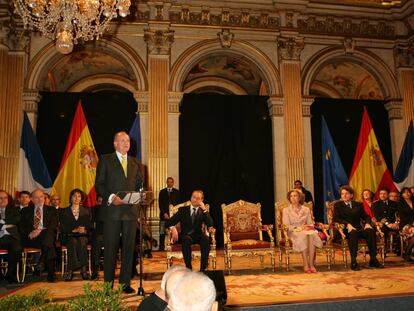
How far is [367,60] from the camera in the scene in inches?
423

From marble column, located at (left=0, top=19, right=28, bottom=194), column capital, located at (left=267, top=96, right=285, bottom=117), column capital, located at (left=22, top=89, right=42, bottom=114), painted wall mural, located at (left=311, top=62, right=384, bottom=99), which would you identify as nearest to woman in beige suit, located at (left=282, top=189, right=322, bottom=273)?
column capital, located at (left=267, top=96, right=285, bottom=117)

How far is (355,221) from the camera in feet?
20.9

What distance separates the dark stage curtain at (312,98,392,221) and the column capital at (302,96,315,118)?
876mm

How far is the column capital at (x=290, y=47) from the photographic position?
1011 centimetres

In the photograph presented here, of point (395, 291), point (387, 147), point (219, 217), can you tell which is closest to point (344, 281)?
point (395, 291)

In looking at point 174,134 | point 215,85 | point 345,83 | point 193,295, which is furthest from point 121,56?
point 193,295

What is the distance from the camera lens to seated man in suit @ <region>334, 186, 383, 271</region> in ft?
20.1

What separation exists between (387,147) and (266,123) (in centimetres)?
361

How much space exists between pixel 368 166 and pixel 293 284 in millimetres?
5726

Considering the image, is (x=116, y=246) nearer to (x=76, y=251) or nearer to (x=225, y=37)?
(x=76, y=251)

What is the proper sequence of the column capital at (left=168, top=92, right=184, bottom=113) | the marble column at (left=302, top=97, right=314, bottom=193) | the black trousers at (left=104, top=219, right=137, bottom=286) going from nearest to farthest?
the black trousers at (left=104, top=219, right=137, bottom=286) < the column capital at (left=168, top=92, right=184, bottom=113) < the marble column at (left=302, top=97, right=314, bottom=193)

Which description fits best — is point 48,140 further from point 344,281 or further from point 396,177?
point 396,177

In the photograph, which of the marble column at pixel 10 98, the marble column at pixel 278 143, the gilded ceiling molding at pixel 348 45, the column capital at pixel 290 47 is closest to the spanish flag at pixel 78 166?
the marble column at pixel 10 98

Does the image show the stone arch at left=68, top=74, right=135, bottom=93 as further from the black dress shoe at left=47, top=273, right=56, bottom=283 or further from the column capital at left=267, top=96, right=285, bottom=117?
the black dress shoe at left=47, top=273, right=56, bottom=283
